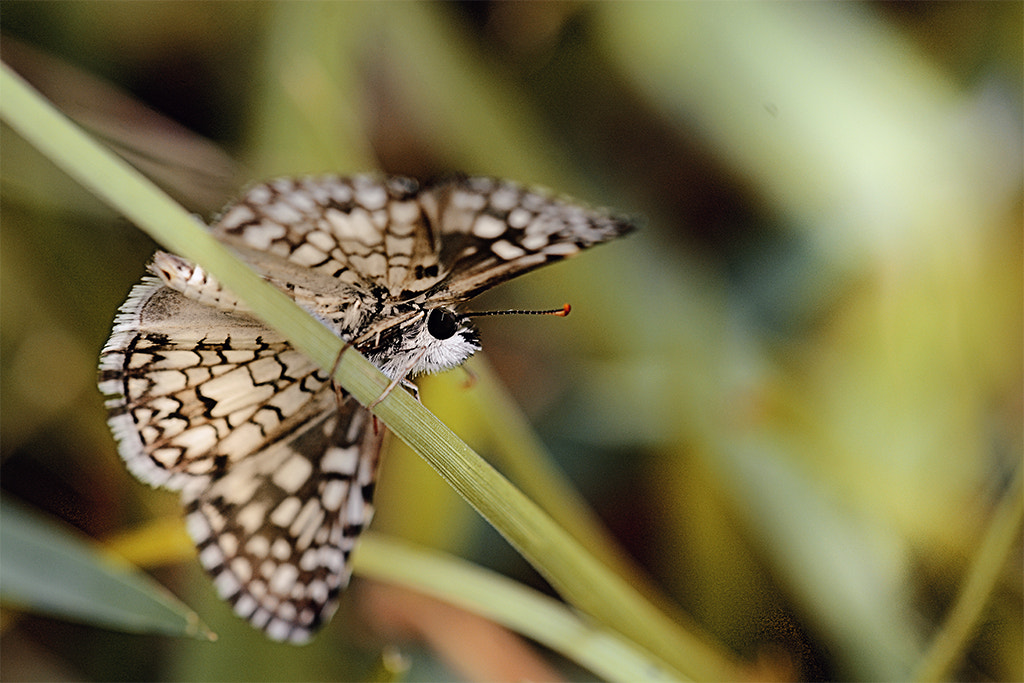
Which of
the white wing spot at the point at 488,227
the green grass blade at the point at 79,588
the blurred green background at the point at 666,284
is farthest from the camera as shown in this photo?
the blurred green background at the point at 666,284

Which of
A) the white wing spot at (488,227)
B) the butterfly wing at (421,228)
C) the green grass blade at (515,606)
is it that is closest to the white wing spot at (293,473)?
the green grass blade at (515,606)

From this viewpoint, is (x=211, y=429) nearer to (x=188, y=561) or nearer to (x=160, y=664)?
(x=188, y=561)

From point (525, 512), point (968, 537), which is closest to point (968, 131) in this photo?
point (968, 537)

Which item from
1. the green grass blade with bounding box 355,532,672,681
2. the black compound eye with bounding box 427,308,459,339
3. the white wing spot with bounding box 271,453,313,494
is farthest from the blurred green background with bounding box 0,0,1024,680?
the black compound eye with bounding box 427,308,459,339

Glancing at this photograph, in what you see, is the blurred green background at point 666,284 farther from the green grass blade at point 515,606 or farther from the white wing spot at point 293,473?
the white wing spot at point 293,473

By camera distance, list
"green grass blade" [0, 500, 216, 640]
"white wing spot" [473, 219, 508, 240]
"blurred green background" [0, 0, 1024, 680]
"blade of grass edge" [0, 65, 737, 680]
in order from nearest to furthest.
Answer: "blade of grass edge" [0, 65, 737, 680], "white wing spot" [473, 219, 508, 240], "green grass blade" [0, 500, 216, 640], "blurred green background" [0, 0, 1024, 680]

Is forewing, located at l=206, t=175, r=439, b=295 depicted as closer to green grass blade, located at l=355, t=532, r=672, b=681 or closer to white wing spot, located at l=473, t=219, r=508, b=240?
white wing spot, located at l=473, t=219, r=508, b=240
